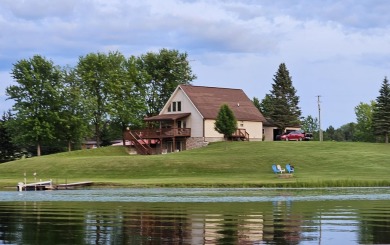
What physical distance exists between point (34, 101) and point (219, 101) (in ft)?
84.4

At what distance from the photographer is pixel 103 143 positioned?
422 ft

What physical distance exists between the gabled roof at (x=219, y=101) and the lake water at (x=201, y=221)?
57.3m

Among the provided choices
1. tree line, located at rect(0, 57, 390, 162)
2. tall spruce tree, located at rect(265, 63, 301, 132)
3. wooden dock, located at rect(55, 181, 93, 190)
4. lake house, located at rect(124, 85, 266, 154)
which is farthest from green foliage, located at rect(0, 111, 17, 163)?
wooden dock, located at rect(55, 181, 93, 190)

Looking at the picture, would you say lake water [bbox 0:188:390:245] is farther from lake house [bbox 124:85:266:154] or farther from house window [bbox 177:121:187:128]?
house window [bbox 177:121:187:128]

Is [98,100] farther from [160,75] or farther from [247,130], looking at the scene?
[247,130]

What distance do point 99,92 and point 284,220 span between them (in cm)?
8616

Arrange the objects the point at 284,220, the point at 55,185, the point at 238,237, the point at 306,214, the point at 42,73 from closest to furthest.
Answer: the point at 238,237 → the point at 284,220 → the point at 306,214 → the point at 55,185 → the point at 42,73

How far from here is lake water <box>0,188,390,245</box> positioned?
20.2m

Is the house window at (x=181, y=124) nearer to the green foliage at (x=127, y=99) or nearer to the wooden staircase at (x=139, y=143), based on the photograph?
the wooden staircase at (x=139, y=143)

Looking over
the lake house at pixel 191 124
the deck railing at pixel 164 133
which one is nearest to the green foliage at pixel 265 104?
the lake house at pixel 191 124

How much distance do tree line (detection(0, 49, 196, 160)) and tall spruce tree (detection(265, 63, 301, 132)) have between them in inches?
615

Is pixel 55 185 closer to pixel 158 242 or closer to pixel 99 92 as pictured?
pixel 158 242

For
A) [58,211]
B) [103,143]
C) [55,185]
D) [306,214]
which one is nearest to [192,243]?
[306,214]

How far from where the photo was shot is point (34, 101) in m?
98.9
